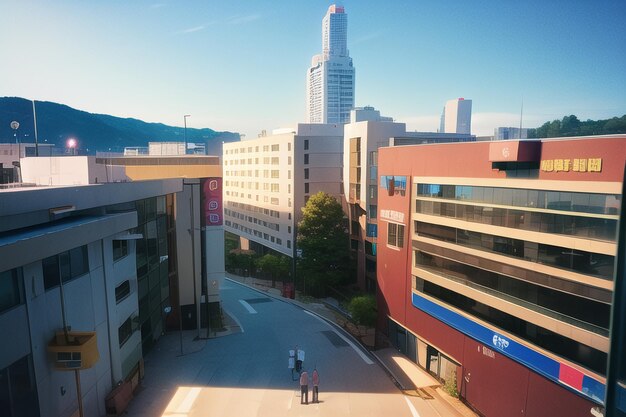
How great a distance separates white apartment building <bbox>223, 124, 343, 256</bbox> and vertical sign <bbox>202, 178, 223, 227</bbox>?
23.3 metres

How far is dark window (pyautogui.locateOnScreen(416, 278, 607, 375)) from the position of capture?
16.3m

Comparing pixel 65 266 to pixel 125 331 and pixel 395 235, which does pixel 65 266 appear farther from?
pixel 395 235

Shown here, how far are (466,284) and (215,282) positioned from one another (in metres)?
17.9

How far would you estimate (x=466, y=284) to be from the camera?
23000 mm

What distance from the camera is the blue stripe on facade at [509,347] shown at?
1602 cm

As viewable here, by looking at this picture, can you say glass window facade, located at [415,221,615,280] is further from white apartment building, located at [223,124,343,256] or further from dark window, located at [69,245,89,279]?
white apartment building, located at [223,124,343,256]

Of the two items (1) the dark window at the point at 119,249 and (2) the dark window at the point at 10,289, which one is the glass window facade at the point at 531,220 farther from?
(2) the dark window at the point at 10,289

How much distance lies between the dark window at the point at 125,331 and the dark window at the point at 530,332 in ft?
57.4

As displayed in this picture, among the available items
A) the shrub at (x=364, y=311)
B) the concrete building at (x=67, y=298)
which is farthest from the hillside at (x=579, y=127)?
the concrete building at (x=67, y=298)

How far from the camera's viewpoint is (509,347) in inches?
777

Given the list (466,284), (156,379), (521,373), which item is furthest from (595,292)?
(156,379)

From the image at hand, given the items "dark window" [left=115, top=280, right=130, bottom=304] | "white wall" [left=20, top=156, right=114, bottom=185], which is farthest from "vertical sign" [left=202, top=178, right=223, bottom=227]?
"dark window" [left=115, top=280, right=130, bottom=304]

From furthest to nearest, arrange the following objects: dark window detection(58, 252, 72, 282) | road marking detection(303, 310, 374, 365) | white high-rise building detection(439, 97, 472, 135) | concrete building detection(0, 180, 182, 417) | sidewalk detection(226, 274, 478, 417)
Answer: white high-rise building detection(439, 97, 472, 135)
road marking detection(303, 310, 374, 365)
sidewalk detection(226, 274, 478, 417)
dark window detection(58, 252, 72, 282)
concrete building detection(0, 180, 182, 417)

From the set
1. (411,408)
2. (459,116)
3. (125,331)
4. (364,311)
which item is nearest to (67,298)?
(125,331)
